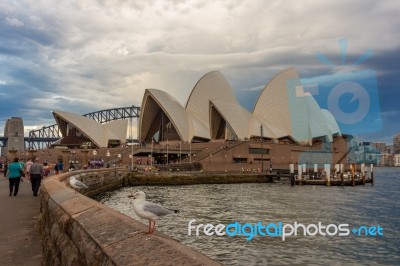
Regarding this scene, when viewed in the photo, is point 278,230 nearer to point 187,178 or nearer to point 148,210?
point 148,210

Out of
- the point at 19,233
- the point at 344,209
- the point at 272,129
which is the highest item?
the point at 272,129

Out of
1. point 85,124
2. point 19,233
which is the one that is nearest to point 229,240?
point 19,233

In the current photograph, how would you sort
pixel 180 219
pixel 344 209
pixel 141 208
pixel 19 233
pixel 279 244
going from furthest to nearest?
1. pixel 344 209
2. pixel 180 219
3. pixel 279 244
4. pixel 19 233
5. pixel 141 208

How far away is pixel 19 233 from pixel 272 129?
8238 cm

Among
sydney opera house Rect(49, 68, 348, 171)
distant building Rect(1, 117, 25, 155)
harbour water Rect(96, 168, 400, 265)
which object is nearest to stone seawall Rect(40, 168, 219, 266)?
harbour water Rect(96, 168, 400, 265)

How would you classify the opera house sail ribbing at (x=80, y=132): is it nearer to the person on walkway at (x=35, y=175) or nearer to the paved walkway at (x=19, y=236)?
the person on walkway at (x=35, y=175)

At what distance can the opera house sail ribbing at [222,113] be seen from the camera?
80.8 m

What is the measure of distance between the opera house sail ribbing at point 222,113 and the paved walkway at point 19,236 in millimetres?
68614

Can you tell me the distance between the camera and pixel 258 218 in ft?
61.5

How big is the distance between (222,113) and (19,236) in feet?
241

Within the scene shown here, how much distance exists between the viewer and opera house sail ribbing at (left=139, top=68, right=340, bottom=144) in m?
80.8

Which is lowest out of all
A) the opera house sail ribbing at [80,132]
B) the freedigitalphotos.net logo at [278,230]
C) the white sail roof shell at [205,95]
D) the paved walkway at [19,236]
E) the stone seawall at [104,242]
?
the freedigitalphotos.net logo at [278,230]

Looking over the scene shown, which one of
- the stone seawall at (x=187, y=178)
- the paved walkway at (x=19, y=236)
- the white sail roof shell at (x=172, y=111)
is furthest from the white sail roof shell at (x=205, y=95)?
the paved walkway at (x=19, y=236)

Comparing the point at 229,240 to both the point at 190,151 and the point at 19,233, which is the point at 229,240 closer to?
the point at 19,233
